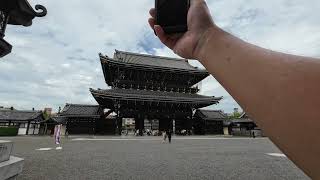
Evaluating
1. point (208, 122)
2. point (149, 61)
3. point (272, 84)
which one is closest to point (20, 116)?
point (149, 61)

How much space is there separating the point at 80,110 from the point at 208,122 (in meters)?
14.9

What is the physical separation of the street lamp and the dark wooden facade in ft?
67.3

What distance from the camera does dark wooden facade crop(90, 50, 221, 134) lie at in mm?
25594

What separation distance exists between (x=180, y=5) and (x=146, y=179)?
183 inches

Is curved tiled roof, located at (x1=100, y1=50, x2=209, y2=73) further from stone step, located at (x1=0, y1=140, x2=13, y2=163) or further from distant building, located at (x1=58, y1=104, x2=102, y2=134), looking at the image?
stone step, located at (x1=0, y1=140, x2=13, y2=163)

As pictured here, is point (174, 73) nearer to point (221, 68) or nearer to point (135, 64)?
point (135, 64)

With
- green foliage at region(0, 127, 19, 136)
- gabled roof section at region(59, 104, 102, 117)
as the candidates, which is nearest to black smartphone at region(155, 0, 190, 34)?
gabled roof section at region(59, 104, 102, 117)

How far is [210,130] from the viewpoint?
2973 centimetres

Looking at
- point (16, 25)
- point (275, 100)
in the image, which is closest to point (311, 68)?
point (275, 100)

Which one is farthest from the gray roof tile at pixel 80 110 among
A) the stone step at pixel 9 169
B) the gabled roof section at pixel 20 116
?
the stone step at pixel 9 169

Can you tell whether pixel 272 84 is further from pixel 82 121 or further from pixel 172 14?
pixel 82 121

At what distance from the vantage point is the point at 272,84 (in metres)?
0.70

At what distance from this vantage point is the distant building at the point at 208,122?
2928 cm

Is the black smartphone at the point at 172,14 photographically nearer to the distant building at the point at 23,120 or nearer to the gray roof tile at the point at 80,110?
the gray roof tile at the point at 80,110
